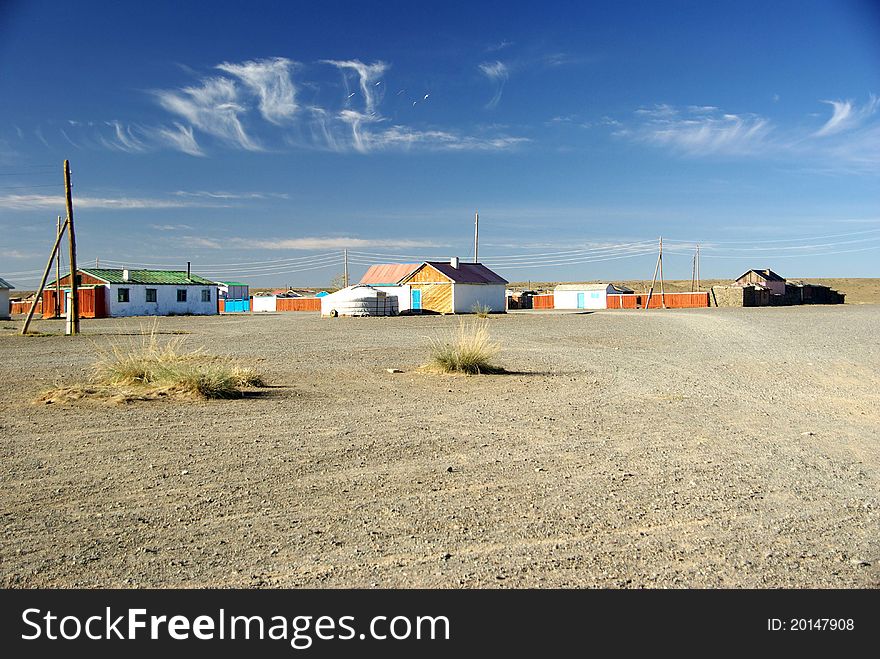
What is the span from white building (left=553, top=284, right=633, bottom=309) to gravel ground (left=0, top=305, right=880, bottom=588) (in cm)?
6694

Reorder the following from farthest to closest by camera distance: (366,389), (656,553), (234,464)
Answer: (366,389), (234,464), (656,553)

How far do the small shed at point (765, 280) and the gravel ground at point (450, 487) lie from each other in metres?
72.8

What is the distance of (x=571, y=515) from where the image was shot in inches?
217

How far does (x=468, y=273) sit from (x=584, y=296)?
24881mm

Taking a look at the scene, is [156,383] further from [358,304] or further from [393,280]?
[393,280]

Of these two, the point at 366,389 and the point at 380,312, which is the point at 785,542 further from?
the point at 380,312

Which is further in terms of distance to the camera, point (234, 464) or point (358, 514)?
point (234, 464)

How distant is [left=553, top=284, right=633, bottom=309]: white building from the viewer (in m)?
79.2

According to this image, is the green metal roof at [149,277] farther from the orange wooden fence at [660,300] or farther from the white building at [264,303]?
the orange wooden fence at [660,300]

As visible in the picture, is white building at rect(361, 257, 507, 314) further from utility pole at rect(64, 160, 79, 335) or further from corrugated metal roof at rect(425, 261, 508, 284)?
utility pole at rect(64, 160, 79, 335)

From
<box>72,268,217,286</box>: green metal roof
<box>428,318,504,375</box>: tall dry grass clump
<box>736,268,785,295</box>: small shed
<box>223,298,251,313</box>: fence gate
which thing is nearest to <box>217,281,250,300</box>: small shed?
<box>223,298,251,313</box>: fence gate

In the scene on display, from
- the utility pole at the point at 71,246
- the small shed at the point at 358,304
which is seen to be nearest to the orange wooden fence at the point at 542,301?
the small shed at the point at 358,304

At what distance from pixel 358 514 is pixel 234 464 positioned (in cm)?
193
